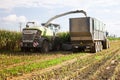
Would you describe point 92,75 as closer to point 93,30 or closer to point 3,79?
point 3,79

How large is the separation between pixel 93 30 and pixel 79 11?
42.4 ft

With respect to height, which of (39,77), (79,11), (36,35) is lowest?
(39,77)

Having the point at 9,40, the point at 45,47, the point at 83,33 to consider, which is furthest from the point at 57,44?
the point at 9,40

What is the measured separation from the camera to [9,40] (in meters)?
26.2

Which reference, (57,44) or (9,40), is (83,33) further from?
(9,40)

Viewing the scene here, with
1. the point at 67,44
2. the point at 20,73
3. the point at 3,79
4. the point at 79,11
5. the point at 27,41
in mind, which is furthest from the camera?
the point at 79,11

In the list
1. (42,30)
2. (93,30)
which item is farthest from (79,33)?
(42,30)

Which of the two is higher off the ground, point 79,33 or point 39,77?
point 79,33

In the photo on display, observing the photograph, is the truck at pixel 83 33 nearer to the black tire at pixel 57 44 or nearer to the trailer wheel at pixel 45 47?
the trailer wheel at pixel 45 47

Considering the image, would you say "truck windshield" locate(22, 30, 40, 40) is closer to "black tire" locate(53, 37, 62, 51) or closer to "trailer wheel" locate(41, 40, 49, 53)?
"trailer wheel" locate(41, 40, 49, 53)

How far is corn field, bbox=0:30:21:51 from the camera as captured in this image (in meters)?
25.5

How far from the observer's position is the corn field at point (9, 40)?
25.5 metres

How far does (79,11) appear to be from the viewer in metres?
37.9

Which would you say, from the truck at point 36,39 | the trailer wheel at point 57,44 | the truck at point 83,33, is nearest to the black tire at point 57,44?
the trailer wheel at point 57,44
